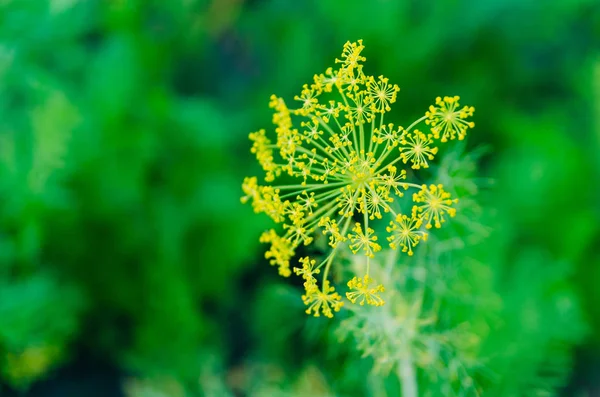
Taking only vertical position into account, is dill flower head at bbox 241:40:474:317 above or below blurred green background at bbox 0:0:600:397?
below

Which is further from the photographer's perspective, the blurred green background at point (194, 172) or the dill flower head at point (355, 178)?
the blurred green background at point (194, 172)

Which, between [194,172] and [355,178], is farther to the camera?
[194,172]

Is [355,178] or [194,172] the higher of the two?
[194,172]

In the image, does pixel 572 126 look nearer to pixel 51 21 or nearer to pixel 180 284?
pixel 180 284

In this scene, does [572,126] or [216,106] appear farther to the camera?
[216,106]

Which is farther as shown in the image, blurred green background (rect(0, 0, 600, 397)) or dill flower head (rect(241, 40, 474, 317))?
blurred green background (rect(0, 0, 600, 397))

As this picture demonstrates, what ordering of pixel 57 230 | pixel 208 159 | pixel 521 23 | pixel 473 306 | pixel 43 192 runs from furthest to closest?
1. pixel 521 23
2. pixel 208 159
3. pixel 57 230
4. pixel 43 192
5. pixel 473 306

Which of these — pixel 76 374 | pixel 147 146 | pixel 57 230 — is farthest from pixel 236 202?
pixel 76 374

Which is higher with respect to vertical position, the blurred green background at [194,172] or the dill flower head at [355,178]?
the blurred green background at [194,172]
